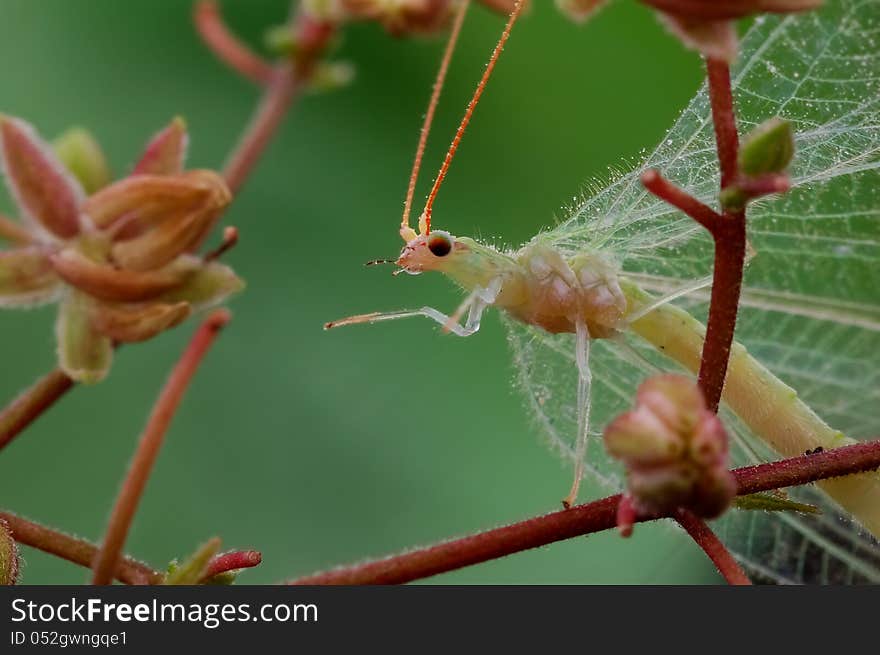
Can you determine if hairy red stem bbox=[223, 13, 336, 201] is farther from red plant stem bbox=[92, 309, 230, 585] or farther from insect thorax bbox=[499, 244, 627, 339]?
red plant stem bbox=[92, 309, 230, 585]

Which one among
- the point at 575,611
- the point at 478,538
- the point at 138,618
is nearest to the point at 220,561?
the point at 138,618

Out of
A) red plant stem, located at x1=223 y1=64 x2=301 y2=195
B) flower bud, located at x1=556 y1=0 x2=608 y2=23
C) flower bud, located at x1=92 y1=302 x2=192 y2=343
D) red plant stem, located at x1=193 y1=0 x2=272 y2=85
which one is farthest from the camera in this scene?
red plant stem, located at x1=193 y1=0 x2=272 y2=85

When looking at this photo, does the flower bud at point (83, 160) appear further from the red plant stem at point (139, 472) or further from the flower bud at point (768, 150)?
the flower bud at point (768, 150)

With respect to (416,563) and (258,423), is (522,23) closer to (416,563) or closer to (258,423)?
(258,423)

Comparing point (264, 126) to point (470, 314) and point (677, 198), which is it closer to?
point (470, 314)

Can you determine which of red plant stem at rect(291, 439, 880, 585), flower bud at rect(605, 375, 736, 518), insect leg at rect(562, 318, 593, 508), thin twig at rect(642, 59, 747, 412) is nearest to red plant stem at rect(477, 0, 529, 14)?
insect leg at rect(562, 318, 593, 508)

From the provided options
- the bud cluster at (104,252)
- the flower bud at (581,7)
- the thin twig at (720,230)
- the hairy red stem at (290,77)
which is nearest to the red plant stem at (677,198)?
the thin twig at (720,230)
